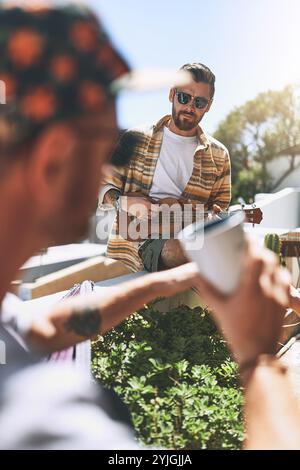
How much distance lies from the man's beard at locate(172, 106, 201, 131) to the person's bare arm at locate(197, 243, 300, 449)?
124 inches

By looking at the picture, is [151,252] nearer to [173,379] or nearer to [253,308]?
[173,379]

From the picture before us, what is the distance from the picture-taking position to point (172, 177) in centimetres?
425

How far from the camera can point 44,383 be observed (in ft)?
3.40

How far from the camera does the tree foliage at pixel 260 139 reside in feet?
90.8

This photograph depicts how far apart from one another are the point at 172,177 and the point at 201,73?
0.81m

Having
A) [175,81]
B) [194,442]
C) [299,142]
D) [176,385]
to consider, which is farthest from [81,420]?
[299,142]

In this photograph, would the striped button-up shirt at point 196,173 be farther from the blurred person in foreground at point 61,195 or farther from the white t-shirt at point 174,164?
the blurred person in foreground at point 61,195

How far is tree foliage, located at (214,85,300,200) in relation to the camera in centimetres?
2767

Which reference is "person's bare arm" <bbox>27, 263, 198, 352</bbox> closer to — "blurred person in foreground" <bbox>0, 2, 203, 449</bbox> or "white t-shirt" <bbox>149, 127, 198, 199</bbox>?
"blurred person in foreground" <bbox>0, 2, 203, 449</bbox>

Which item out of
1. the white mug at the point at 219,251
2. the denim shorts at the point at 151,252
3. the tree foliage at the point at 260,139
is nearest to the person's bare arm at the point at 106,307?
the white mug at the point at 219,251

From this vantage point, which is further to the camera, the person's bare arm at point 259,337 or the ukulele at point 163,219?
the ukulele at point 163,219

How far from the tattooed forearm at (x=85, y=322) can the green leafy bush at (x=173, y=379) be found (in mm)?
801
